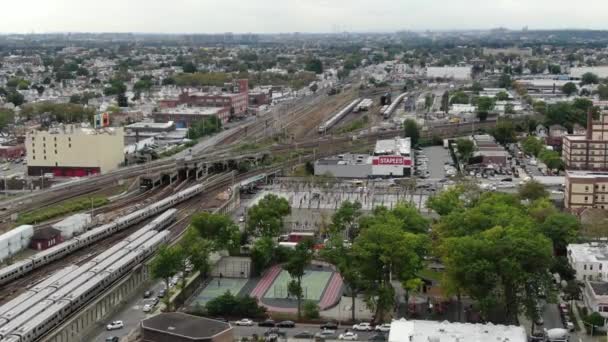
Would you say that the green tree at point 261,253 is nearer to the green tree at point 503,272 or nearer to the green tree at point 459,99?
the green tree at point 503,272

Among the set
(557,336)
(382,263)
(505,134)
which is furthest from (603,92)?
(557,336)

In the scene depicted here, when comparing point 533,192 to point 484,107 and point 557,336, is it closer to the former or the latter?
point 557,336

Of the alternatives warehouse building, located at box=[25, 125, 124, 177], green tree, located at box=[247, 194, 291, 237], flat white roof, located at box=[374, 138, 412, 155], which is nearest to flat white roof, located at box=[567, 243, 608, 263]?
green tree, located at box=[247, 194, 291, 237]

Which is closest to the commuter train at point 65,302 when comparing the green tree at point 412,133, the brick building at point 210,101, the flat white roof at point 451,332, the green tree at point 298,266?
the green tree at point 298,266

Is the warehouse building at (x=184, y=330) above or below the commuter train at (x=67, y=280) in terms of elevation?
below

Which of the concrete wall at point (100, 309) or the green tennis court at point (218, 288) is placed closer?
the concrete wall at point (100, 309)

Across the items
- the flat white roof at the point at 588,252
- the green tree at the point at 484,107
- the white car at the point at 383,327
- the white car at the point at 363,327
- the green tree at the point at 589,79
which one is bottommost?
the white car at the point at 363,327

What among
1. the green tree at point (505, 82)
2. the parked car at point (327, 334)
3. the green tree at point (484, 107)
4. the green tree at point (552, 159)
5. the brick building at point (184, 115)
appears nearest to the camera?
the parked car at point (327, 334)
